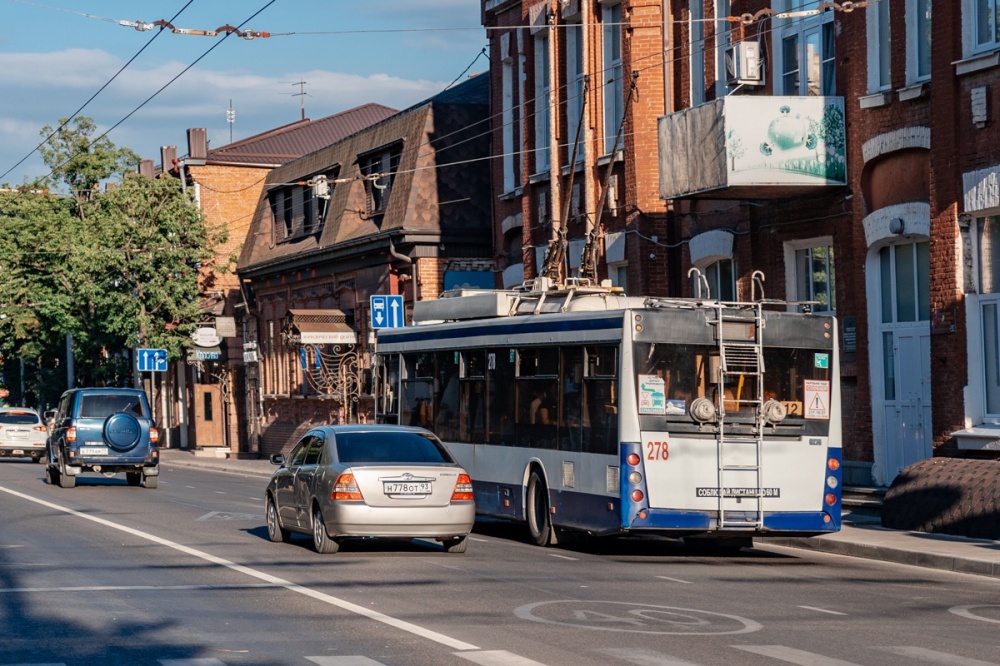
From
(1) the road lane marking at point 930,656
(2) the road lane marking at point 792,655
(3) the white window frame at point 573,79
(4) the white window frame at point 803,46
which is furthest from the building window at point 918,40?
(2) the road lane marking at point 792,655

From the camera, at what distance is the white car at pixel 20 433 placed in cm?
4528

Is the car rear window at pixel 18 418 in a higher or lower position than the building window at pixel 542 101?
lower

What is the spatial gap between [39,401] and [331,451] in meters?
54.8

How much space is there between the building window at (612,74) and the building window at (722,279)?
12.5 ft

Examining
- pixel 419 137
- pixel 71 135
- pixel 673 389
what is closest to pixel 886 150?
pixel 673 389

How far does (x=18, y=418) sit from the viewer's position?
150 ft

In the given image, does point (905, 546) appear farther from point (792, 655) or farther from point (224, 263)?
point (224, 263)

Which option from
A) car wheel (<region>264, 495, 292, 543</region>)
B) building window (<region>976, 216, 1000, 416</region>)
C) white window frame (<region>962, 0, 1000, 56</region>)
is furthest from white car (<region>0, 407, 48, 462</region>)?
white window frame (<region>962, 0, 1000, 56</region>)

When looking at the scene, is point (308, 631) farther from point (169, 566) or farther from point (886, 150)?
point (886, 150)

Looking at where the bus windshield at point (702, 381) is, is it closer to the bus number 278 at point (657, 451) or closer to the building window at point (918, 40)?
the bus number 278 at point (657, 451)

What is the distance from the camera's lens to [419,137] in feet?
129

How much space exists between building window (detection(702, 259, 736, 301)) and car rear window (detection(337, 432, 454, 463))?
1076 cm

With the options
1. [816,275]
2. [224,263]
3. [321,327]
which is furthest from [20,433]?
[816,275]

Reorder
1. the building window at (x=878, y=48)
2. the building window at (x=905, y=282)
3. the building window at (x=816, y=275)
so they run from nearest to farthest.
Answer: the building window at (x=905, y=282) < the building window at (x=878, y=48) < the building window at (x=816, y=275)
